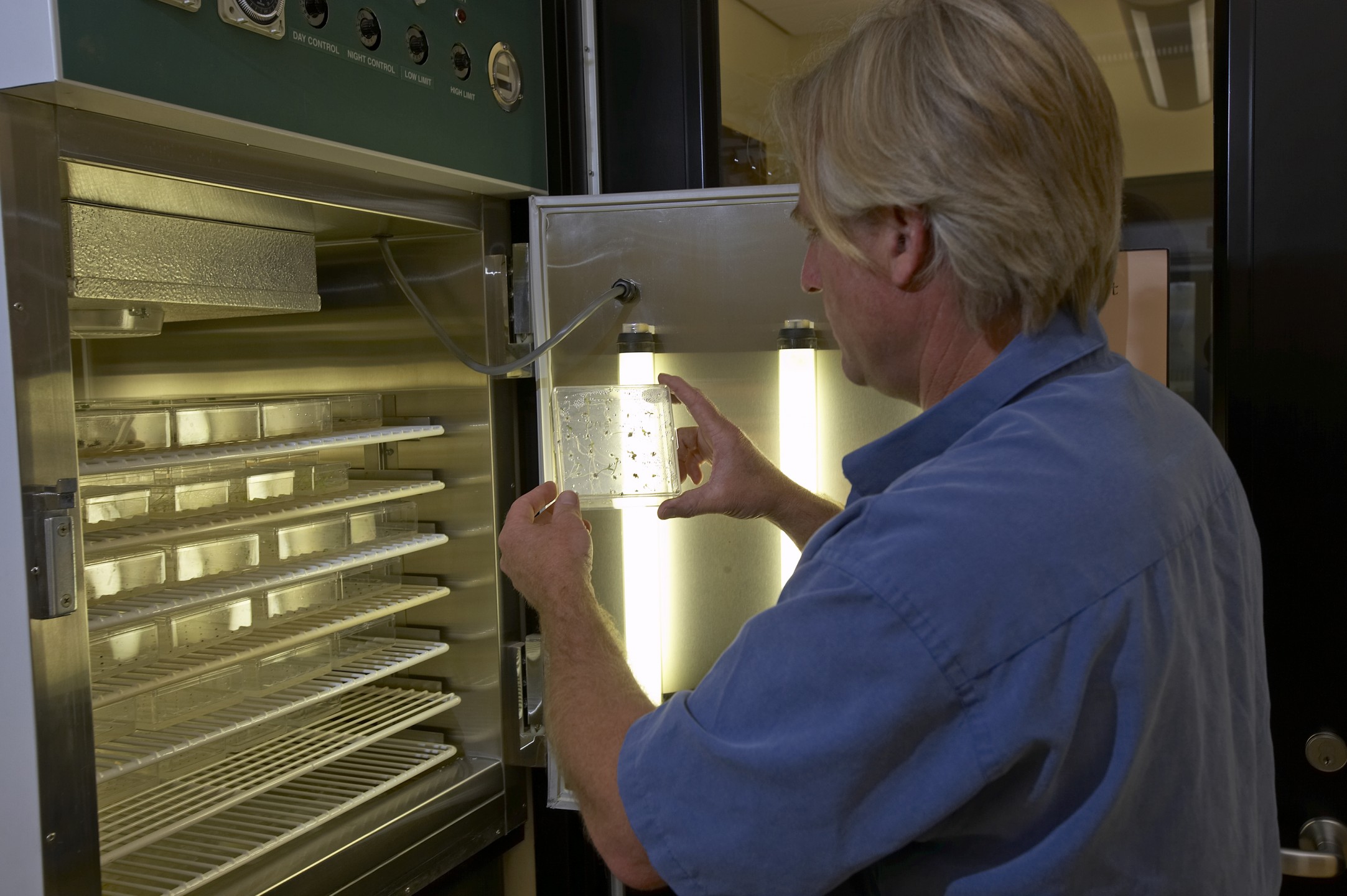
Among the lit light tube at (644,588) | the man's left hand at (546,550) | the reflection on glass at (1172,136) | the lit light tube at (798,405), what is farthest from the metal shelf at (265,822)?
the reflection on glass at (1172,136)

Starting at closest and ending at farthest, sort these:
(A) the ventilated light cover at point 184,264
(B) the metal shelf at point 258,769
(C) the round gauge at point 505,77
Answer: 1. (A) the ventilated light cover at point 184,264
2. (B) the metal shelf at point 258,769
3. (C) the round gauge at point 505,77

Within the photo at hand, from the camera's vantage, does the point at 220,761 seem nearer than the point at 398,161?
No

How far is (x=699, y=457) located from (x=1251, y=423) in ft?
2.55

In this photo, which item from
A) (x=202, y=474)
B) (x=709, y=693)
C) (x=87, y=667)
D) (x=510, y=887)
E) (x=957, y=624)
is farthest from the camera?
(x=510, y=887)

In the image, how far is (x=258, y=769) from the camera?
1.62 meters

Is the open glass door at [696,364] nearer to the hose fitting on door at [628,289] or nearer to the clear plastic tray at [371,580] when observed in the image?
the hose fitting on door at [628,289]

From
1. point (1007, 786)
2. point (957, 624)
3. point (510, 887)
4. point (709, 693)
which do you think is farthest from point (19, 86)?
point (510, 887)

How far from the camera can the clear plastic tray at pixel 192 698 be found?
1.45 m

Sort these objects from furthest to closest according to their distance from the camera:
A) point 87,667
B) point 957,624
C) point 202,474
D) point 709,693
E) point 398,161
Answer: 1. point 202,474
2. point 398,161
3. point 87,667
4. point 709,693
5. point 957,624

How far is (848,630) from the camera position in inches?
31.3

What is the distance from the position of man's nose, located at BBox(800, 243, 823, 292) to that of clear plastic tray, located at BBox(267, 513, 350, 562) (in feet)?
3.01

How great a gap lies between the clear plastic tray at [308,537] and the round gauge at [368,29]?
29.0 inches

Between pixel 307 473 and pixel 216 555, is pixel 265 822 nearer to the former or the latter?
pixel 216 555

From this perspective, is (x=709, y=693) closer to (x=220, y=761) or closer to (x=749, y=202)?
(x=749, y=202)
